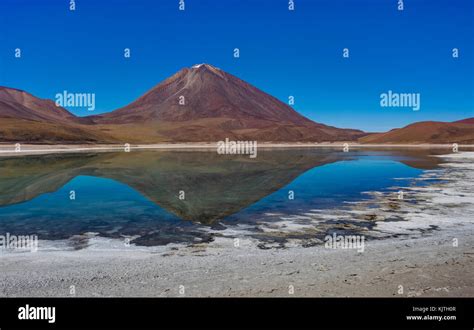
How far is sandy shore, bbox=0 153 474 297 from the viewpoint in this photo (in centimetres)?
584

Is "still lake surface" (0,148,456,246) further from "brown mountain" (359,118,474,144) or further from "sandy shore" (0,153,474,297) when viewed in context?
"brown mountain" (359,118,474,144)

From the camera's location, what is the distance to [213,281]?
6.23 m

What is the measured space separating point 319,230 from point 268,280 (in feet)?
13.5

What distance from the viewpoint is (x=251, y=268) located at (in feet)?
22.6

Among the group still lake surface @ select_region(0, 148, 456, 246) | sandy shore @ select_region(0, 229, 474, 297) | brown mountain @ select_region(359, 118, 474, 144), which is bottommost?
sandy shore @ select_region(0, 229, 474, 297)

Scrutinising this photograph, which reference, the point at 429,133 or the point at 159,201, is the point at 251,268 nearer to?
the point at 159,201

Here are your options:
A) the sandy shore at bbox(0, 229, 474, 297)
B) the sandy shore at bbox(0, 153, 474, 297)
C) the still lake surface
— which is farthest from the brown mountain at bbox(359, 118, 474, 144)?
the sandy shore at bbox(0, 229, 474, 297)

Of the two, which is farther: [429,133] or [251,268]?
[429,133]

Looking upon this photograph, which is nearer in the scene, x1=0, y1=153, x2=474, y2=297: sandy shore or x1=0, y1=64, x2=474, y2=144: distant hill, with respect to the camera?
x1=0, y1=153, x2=474, y2=297: sandy shore

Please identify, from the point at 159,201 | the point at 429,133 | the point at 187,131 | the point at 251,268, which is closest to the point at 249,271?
the point at 251,268

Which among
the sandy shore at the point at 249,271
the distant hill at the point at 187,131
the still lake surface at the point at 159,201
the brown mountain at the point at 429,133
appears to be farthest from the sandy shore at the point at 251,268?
the brown mountain at the point at 429,133
